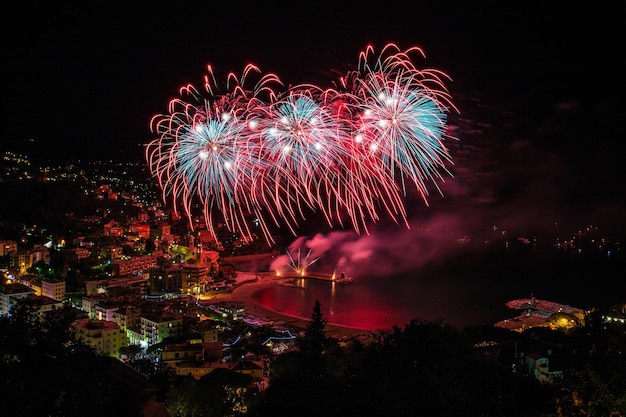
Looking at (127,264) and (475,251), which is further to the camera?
(475,251)

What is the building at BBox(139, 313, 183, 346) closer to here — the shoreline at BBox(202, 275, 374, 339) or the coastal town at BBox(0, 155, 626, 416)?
the coastal town at BBox(0, 155, 626, 416)

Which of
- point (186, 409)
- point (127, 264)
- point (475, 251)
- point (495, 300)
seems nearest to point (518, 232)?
point (475, 251)

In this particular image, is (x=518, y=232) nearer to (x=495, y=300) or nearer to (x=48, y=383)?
(x=495, y=300)

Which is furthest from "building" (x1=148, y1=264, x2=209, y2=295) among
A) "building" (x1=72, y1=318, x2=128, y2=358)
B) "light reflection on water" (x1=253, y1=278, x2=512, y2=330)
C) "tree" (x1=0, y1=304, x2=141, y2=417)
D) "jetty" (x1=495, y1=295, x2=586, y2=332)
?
"tree" (x1=0, y1=304, x2=141, y2=417)

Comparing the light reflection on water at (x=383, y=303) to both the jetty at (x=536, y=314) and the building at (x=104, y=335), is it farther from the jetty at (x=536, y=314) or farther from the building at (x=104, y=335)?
the building at (x=104, y=335)

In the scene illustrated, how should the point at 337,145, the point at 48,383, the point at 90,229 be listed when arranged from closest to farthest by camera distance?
the point at 48,383
the point at 337,145
the point at 90,229

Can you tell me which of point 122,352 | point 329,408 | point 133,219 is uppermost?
point 133,219

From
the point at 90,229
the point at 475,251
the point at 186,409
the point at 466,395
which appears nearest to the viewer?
the point at 466,395

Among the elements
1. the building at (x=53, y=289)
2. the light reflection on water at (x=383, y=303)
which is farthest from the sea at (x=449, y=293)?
the building at (x=53, y=289)
